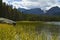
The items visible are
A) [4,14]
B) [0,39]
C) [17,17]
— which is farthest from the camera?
[17,17]

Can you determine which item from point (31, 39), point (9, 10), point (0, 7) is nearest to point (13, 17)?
point (9, 10)

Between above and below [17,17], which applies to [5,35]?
above

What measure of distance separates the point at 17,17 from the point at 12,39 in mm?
73827

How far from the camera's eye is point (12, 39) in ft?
16.3

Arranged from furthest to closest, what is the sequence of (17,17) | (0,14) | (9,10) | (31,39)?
1. (17,17)
2. (9,10)
3. (0,14)
4. (31,39)

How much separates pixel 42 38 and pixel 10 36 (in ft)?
2.29

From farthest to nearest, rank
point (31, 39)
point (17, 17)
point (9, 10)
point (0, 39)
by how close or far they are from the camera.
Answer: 1. point (17, 17)
2. point (9, 10)
3. point (31, 39)
4. point (0, 39)

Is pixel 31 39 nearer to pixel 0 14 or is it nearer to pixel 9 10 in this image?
pixel 0 14

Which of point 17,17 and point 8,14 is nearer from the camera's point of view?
point 8,14

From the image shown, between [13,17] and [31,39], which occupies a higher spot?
[31,39]

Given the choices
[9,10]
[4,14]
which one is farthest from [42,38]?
[9,10]

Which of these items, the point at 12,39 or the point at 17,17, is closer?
the point at 12,39

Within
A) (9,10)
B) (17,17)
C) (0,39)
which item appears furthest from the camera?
(17,17)

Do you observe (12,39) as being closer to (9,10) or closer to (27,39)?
(27,39)
